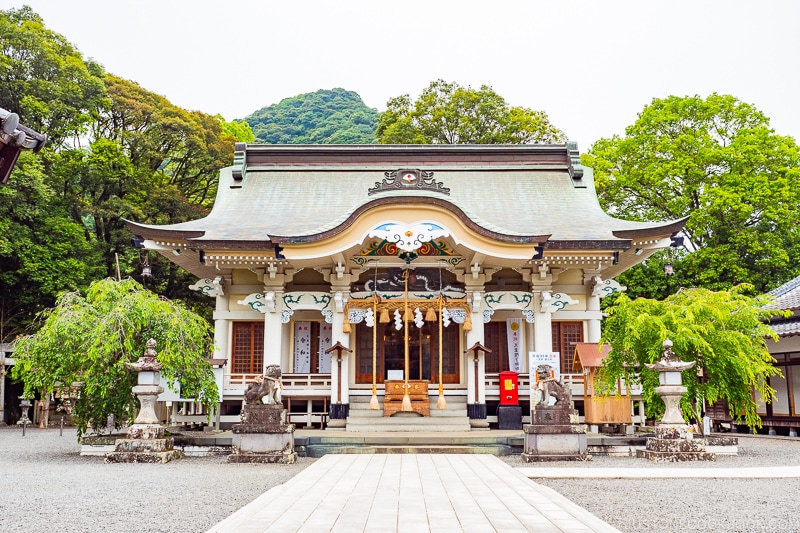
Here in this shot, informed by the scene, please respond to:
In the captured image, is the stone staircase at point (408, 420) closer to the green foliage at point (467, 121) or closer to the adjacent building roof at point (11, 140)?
the adjacent building roof at point (11, 140)

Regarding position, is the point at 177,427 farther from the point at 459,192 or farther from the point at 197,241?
the point at 459,192

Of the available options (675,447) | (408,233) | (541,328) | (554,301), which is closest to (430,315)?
(408,233)

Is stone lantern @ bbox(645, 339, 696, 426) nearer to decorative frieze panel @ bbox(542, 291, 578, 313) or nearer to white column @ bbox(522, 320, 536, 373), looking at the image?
decorative frieze panel @ bbox(542, 291, 578, 313)

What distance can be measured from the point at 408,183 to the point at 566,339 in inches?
219

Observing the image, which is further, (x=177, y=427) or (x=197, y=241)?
(x=177, y=427)

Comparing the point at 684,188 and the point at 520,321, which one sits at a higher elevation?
the point at 684,188

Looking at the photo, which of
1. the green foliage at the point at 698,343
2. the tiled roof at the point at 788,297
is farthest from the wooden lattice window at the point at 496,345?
the tiled roof at the point at 788,297

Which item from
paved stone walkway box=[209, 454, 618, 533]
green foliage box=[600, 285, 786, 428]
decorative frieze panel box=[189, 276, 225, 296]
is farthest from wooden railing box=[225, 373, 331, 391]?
green foliage box=[600, 285, 786, 428]

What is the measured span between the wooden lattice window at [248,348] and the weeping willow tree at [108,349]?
356 centimetres

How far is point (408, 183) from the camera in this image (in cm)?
1595

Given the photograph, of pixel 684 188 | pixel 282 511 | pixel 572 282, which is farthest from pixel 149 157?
pixel 282 511

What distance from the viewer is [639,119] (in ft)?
92.4

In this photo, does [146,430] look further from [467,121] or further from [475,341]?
[467,121]

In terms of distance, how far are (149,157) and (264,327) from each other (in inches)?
573
